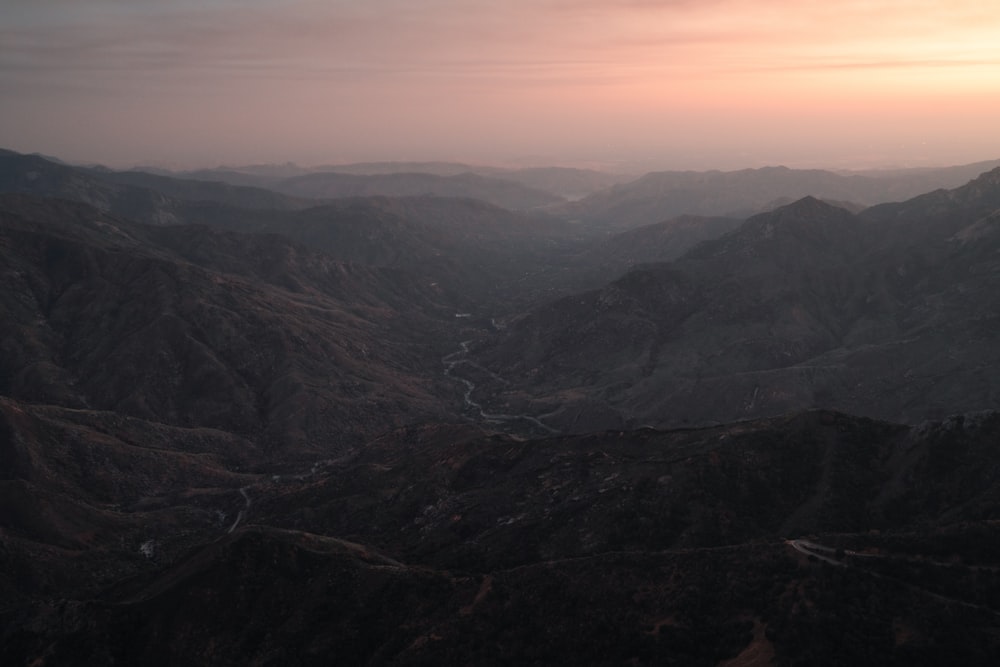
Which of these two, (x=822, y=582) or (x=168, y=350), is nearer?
(x=822, y=582)

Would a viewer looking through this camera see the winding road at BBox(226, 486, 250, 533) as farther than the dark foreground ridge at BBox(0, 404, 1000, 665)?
Yes

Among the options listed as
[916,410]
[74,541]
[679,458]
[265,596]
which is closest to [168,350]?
[74,541]

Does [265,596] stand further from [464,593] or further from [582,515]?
[582,515]

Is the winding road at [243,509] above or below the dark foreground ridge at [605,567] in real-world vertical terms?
below

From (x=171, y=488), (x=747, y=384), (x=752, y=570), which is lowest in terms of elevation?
(x=171, y=488)

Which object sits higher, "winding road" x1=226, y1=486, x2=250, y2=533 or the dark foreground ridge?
the dark foreground ridge

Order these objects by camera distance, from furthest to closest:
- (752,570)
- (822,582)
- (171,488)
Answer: (171,488) → (752,570) → (822,582)

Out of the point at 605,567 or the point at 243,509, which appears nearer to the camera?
the point at 605,567

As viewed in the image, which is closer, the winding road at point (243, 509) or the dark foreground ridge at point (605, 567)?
the dark foreground ridge at point (605, 567)

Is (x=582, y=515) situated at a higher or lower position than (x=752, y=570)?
lower

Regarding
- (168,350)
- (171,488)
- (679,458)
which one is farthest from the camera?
(168,350)

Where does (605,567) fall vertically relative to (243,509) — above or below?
above
